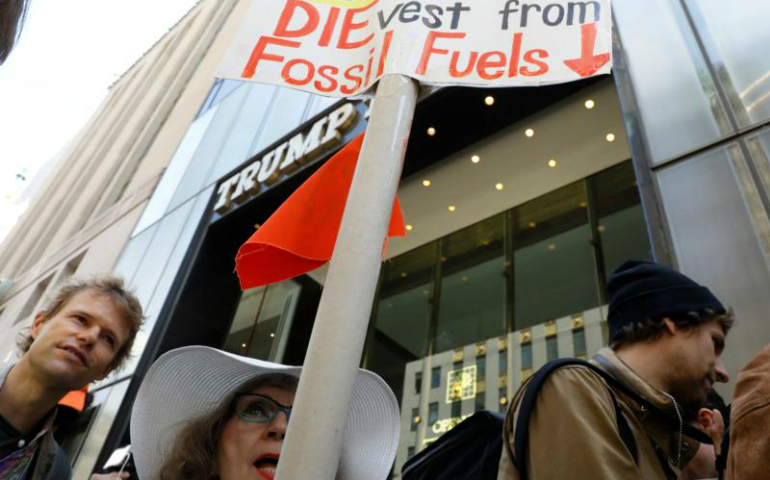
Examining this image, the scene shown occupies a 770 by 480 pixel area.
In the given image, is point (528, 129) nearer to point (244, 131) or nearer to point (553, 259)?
point (553, 259)

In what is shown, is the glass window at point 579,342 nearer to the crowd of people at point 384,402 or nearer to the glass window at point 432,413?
the glass window at point 432,413

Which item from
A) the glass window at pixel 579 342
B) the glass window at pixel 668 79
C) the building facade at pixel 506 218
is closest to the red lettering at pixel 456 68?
the building facade at pixel 506 218

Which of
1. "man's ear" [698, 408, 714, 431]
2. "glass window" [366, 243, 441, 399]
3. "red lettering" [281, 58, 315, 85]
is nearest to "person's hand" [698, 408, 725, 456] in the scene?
"man's ear" [698, 408, 714, 431]

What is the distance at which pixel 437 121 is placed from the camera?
7.65 m

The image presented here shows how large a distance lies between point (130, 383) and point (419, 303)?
4.52m

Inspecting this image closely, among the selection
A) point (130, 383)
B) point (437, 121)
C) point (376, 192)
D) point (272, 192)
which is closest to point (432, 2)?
point (376, 192)

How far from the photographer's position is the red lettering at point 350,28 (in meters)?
2.24

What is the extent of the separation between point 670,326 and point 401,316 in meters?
6.43

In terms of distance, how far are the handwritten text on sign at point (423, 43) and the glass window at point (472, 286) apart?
5.16 metres

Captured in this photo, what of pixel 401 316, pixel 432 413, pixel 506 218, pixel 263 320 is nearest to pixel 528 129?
pixel 506 218

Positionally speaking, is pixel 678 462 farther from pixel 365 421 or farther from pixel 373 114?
pixel 373 114

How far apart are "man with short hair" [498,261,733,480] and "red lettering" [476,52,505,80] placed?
0.90m

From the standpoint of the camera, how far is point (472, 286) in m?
7.86

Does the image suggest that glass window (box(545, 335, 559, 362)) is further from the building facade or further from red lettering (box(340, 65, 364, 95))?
red lettering (box(340, 65, 364, 95))
